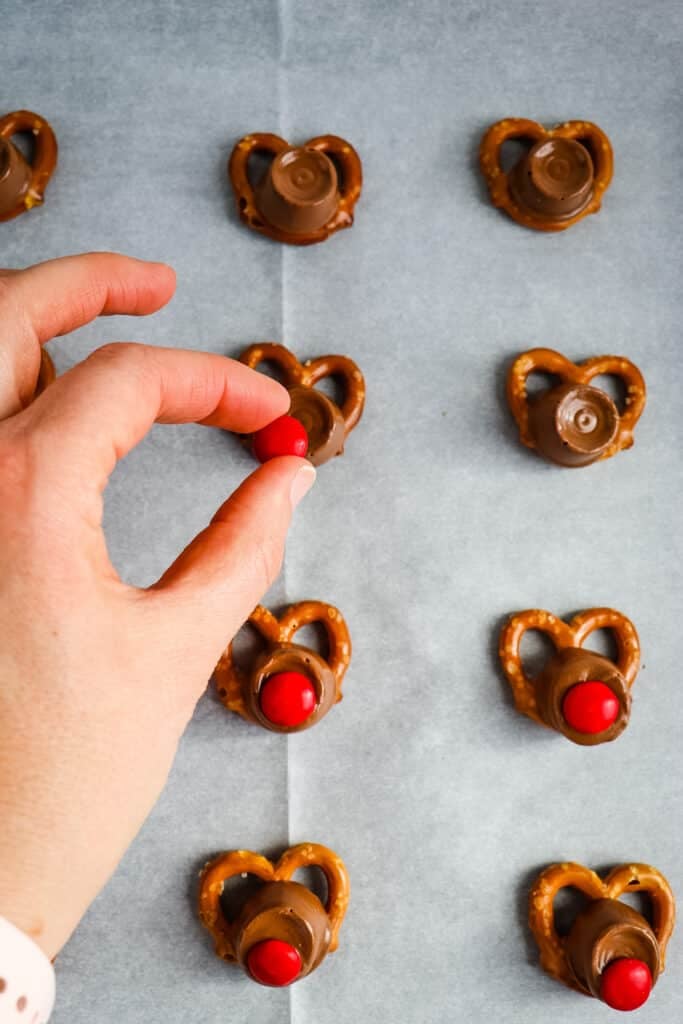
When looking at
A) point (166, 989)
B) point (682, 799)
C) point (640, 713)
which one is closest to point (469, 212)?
point (640, 713)

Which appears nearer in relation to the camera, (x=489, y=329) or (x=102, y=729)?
(x=102, y=729)

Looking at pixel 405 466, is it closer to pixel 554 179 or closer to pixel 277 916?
pixel 554 179

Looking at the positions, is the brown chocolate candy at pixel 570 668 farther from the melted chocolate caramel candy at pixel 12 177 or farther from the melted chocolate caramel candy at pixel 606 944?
the melted chocolate caramel candy at pixel 12 177

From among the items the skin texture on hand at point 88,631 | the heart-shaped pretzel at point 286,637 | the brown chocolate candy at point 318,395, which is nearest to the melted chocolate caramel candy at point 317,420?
the brown chocolate candy at point 318,395

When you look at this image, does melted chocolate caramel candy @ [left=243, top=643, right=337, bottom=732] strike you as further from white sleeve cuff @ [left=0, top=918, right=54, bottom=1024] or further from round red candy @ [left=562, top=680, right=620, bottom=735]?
white sleeve cuff @ [left=0, top=918, right=54, bottom=1024]

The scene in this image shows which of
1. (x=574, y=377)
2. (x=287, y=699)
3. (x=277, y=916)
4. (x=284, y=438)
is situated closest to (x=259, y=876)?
(x=277, y=916)

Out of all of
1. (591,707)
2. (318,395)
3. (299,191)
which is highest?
(299,191)

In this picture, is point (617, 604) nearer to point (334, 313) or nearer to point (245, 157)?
point (334, 313)
